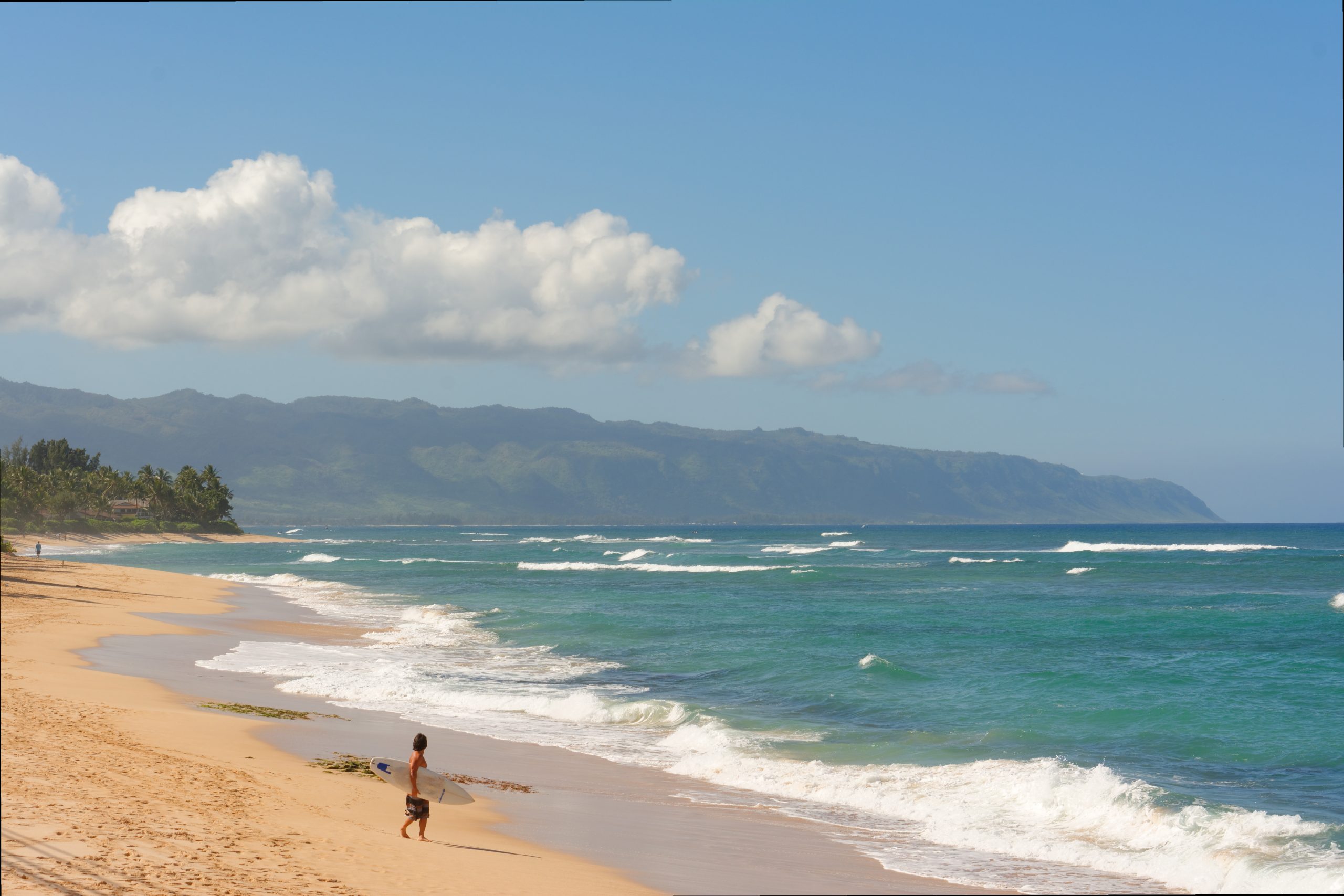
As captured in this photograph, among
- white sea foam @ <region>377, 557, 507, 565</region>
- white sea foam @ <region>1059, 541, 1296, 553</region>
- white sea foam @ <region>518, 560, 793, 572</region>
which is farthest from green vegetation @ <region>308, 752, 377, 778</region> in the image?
white sea foam @ <region>1059, 541, 1296, 553</region>

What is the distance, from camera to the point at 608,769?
16.5 metres

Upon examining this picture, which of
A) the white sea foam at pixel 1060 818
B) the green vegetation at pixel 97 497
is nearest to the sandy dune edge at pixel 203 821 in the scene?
the white sea foam at pixel 1060 818

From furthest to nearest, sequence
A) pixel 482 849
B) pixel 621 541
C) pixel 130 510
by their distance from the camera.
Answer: pixel 621 541
pixel 130 510
pixel 482 849

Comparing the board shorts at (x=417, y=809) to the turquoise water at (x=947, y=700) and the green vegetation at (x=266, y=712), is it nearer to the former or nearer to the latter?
the turquoise water at (x=947, y=700)

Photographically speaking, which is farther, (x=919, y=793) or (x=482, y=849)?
(x=919, y=793)

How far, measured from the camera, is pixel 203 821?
10.6 m

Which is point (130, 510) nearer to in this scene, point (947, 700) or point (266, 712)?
point (266, 712)

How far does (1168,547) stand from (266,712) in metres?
111

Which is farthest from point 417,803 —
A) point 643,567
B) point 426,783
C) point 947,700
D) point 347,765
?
point 643,567

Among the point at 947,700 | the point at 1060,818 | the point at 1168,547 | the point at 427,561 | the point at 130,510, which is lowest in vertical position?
the point at 427,561

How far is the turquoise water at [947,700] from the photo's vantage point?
1300 cm

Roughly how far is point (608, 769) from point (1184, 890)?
831 centimetres

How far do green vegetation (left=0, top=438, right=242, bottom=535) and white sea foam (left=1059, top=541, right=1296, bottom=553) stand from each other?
105 meters

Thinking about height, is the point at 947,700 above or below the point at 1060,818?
below
